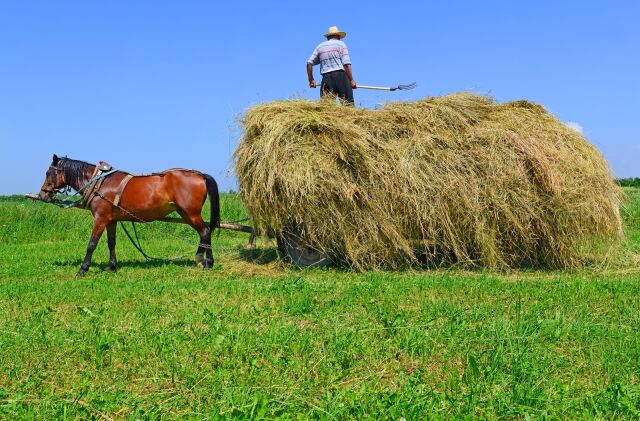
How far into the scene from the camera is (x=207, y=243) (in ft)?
34.2

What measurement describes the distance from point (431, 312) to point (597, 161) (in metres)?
5.11

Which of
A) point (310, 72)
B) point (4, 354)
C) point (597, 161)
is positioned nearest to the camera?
point (4, 354)

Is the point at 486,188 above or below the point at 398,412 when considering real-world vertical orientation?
above

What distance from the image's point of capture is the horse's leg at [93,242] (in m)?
9.90

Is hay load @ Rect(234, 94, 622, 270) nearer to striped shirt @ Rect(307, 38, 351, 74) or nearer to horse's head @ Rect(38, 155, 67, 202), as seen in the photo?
striped shirt @ Rect(307, 38, 351, 74)

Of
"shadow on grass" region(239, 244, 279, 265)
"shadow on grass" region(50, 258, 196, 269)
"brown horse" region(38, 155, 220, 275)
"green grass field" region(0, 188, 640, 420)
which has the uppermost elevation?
"brown horse" region(38, 155, 220, 275)

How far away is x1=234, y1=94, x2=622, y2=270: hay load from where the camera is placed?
919 cm

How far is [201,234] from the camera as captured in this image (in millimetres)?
10398

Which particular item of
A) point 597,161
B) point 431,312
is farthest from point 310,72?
point 431,312

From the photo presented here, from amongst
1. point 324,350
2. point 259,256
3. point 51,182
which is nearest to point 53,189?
point 51,182

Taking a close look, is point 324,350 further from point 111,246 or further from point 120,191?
point 111,246

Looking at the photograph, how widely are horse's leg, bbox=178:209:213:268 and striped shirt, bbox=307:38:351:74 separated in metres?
3.15

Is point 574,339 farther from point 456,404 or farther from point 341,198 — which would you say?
point 341,198

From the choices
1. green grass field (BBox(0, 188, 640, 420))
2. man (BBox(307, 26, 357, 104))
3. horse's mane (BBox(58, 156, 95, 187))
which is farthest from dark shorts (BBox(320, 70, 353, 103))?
green grass field (BBox(0, 188, 640, 420))
